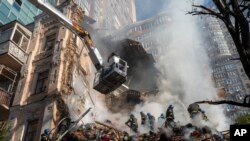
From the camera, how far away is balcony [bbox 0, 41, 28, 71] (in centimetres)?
2100

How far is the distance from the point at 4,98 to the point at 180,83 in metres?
30.0

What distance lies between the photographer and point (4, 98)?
19.9 m

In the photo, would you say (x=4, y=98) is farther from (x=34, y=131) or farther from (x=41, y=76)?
(x=34, y=131)

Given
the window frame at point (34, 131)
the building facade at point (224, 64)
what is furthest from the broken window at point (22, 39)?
the building facade at point (224, 64)

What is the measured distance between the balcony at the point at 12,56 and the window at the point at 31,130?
17.5 feet

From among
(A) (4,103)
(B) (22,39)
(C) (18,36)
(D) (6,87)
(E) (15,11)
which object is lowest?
(A) (4,103)

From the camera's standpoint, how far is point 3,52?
68.5 feet

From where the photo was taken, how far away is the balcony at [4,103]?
19.6 m

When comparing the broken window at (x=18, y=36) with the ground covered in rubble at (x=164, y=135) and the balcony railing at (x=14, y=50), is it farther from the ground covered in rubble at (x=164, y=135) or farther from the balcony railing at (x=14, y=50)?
the ground covered in rubble at (x=164, y=135)

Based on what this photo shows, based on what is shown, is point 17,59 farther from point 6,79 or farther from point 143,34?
point 143,34

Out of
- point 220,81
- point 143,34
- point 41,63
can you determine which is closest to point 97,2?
point 143,34

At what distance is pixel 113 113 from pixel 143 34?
43540mm

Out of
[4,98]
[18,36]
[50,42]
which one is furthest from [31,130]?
[18,36]

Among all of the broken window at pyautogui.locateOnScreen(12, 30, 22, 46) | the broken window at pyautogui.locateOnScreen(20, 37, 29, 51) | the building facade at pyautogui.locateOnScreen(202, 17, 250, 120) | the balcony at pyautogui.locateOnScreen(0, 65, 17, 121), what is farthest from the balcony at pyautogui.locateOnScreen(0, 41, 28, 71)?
the building facade at pyautogui.locateOnScreen(202, 17, 250, 120)
